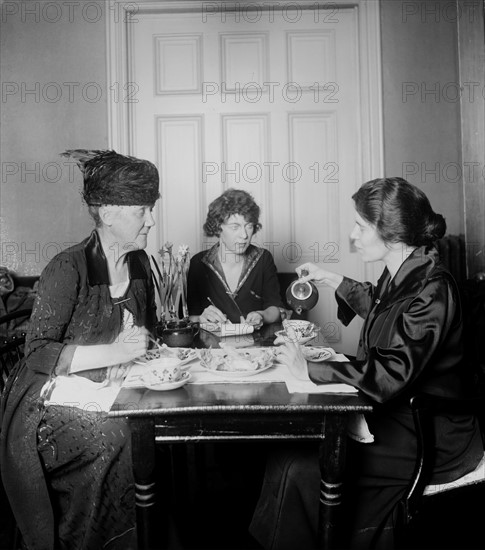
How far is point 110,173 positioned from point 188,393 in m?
0.96

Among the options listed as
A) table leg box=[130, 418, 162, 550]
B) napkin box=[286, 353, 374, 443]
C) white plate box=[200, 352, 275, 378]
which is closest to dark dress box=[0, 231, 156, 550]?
table leg box=[130, 418, 162, 550]

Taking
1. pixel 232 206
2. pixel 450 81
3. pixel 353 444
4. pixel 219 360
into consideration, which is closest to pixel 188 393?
pixel 219 360

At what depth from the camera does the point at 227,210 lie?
3.43 m

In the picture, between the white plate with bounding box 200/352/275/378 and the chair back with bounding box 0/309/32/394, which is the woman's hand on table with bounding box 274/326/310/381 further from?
the chair back with bounding box 0/309/32/394

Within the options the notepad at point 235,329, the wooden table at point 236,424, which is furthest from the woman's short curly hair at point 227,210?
the wooden table at point 236,424

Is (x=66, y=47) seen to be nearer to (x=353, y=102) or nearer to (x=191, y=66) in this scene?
(x=191, y=66)

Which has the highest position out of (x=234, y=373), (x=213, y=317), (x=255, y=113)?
(x=255, y=113)

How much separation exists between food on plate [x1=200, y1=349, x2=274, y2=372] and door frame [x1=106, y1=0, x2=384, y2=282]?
2.32 metres

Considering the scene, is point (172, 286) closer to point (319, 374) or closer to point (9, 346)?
point (9, 346)

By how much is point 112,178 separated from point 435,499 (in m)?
1.53

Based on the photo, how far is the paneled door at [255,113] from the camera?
13.0 feet

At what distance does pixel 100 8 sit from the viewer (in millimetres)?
3908

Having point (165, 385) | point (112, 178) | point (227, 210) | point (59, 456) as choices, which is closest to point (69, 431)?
point (59, 456)

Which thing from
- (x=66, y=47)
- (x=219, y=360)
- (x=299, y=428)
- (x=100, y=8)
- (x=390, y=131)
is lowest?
(x=299, y=428)
